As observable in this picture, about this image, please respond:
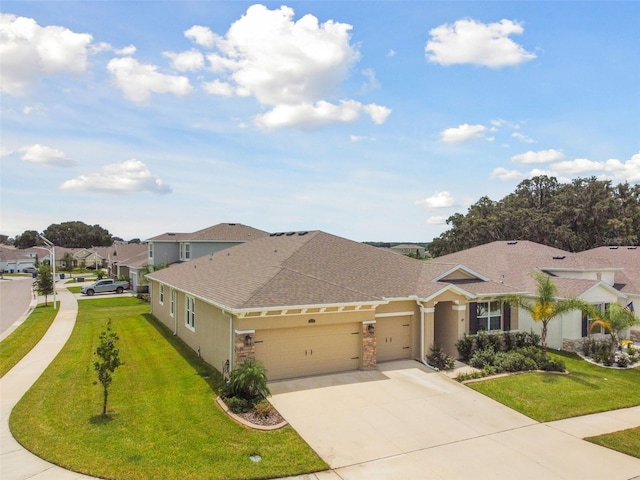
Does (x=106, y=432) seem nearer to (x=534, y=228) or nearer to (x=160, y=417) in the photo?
(x=160, y=417)

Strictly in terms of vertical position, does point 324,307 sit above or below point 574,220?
below

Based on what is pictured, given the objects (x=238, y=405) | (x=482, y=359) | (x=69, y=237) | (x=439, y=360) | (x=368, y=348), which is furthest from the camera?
(x=69, y=237)

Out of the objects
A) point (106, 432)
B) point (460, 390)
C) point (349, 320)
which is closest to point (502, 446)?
point (460, 390)

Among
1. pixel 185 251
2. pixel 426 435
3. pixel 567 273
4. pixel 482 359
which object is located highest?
pixel 185 251

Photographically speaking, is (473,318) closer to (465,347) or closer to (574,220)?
(465,347)

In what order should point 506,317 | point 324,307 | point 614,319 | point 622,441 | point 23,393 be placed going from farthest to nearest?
point 506,317, point 614,319, point 324,307, point 23,393, point 622,441

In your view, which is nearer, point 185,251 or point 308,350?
point 308,350

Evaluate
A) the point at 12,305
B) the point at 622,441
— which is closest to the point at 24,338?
the point at 12,305
